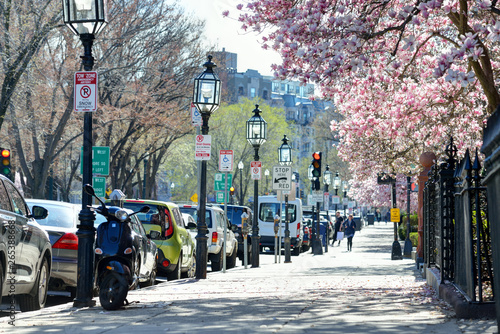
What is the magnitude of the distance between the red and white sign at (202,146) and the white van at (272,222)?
18.9 m

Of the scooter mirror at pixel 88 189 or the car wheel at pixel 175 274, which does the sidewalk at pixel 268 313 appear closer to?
the scooter mirror at pixel 88 189

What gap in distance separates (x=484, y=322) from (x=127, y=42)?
27.9m

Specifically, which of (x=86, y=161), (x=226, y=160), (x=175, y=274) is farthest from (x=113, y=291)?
(x=226, y=160)

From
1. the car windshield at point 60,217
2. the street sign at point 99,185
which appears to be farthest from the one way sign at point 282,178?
the car windshield at point 60,217

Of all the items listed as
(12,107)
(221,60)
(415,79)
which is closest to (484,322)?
(415,79)

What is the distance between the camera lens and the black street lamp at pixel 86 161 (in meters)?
10.7

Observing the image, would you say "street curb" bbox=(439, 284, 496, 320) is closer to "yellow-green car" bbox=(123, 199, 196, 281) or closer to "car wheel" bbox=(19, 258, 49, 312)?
"car wheel" bbox=(19, 258, 49, 312)

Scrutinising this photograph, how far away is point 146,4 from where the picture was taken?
3419cm

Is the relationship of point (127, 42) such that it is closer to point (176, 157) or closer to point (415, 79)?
point (415, 79)

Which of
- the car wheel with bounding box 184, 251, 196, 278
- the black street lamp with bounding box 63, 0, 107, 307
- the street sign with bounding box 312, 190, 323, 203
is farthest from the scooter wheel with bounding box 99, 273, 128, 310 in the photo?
the street sign with bounding box 312, 190, 323, 203

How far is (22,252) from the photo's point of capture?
984 centimetres

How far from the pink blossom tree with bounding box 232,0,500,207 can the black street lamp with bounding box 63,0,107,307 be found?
10.7 feet

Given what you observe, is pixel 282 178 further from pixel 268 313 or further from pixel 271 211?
pixel 268 313

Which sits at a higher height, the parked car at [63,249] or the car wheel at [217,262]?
the parked car at [63,249]
